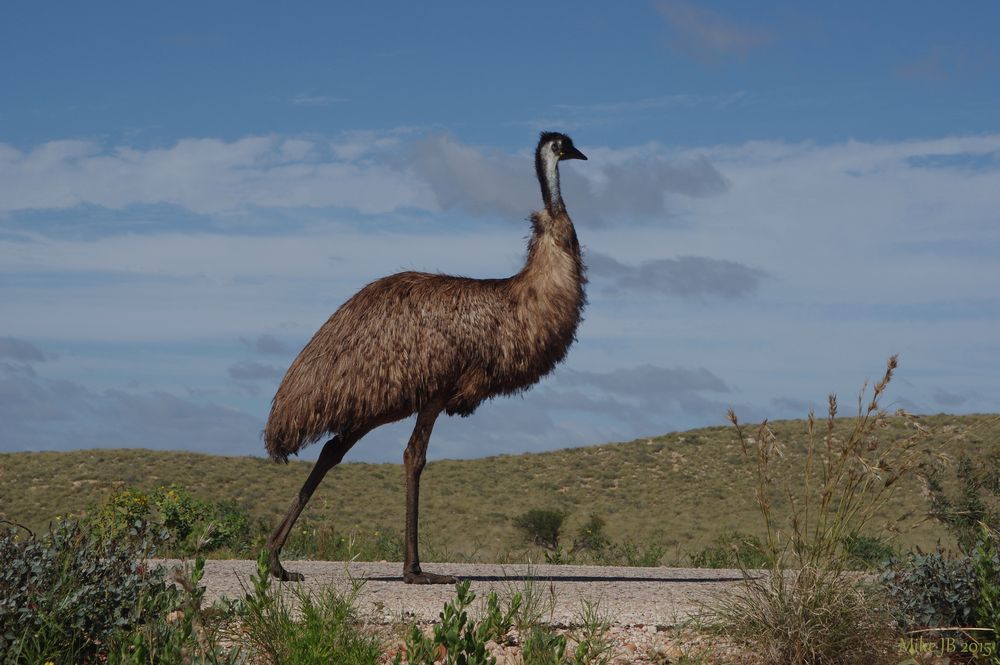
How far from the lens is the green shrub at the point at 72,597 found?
6.97 metres

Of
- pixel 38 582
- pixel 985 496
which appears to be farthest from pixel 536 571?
pixel 985 496

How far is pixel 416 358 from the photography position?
10367 mm

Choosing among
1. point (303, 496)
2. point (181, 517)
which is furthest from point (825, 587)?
point (181, 517)

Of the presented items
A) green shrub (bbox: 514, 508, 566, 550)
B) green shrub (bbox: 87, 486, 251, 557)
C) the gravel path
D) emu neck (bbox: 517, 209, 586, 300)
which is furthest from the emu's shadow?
green shrub (bbox: 514, 508, 566, 550)

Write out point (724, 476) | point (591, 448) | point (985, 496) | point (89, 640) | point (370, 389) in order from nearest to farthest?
point (89, 640)
point (370, 389)
point (985, 496)
point (724, 476)
point (591, 448)

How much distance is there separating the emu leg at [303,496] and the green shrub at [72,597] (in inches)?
109

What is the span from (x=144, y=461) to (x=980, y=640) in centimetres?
3578

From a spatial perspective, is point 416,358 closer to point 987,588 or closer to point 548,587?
point 548,587

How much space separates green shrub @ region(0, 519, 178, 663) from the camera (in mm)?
6973

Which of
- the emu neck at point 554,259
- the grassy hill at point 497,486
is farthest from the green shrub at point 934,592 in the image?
the grassy hill at point 497,486

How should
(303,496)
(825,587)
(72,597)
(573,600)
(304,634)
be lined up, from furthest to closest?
(303,496), (573,600), (825,587), (72,597), (304,634)

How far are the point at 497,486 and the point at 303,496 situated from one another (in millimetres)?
29038

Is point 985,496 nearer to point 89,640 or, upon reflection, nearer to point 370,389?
point 370,389

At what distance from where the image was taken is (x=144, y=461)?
131 ft
